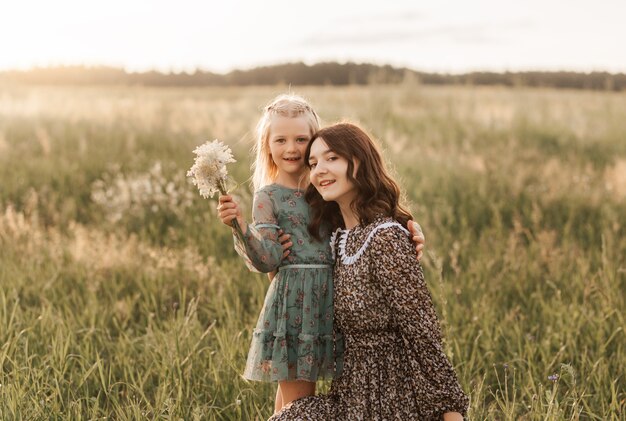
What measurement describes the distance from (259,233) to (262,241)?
7cm

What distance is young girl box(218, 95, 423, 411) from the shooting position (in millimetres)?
2793

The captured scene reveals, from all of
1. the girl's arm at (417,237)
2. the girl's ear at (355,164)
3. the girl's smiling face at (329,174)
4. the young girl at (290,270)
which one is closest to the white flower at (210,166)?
the young girl at (290,270)

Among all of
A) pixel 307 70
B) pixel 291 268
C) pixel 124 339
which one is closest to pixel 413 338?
pixel 291 268

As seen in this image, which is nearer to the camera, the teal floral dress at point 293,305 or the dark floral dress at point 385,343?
the dark floral dress at point 385,343

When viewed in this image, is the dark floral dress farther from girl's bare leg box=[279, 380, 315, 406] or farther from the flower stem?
the flower stem

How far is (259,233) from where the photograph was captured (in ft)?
9.23

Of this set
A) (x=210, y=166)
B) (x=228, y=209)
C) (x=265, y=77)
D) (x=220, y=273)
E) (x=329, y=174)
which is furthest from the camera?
(x=265, y=77)

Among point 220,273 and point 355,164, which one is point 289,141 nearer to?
point 355,164

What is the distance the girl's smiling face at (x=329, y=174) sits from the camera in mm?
2807

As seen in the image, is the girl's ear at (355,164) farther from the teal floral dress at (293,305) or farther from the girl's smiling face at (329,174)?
the teal floral dress at (293,305)

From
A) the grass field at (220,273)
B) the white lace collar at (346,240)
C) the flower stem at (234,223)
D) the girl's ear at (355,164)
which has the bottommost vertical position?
the grass field at (220,273)

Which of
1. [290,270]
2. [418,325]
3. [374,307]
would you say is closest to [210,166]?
[290,270]

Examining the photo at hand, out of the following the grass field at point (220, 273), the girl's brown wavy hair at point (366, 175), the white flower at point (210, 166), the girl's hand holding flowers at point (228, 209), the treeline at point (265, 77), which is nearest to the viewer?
the white flower at point (210, 166)

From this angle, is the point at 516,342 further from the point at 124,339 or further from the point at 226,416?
the point at 124,339
